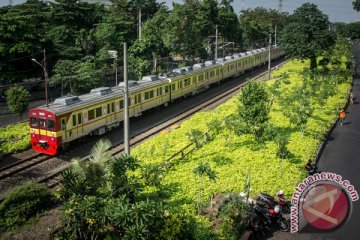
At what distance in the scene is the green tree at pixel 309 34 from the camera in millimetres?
43250

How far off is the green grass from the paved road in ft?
2.84

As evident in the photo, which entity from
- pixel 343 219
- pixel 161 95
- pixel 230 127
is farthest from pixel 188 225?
pixel 161 95

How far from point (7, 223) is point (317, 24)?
38.9 metres

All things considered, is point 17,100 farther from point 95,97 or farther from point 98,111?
point 98,111

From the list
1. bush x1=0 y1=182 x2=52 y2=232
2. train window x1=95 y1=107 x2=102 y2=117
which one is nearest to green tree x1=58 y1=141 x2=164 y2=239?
bush x1=0 y1=182 x2=52 y2=232

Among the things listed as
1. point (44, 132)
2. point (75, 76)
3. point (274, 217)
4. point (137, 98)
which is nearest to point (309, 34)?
point (137, 98)

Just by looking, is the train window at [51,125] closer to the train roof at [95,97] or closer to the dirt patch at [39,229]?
the train roof at [95,97]

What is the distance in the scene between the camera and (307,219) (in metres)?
13.8

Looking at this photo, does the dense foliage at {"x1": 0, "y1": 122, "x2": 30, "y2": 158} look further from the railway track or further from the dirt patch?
the dirt patch

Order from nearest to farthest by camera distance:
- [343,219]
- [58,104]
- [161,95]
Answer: [343,219], [58,104], [161,95]

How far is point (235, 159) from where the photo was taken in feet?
64.4

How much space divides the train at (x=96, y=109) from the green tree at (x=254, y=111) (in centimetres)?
768

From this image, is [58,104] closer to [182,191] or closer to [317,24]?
[182,191]

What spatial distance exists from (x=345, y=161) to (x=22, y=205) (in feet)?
49.9
